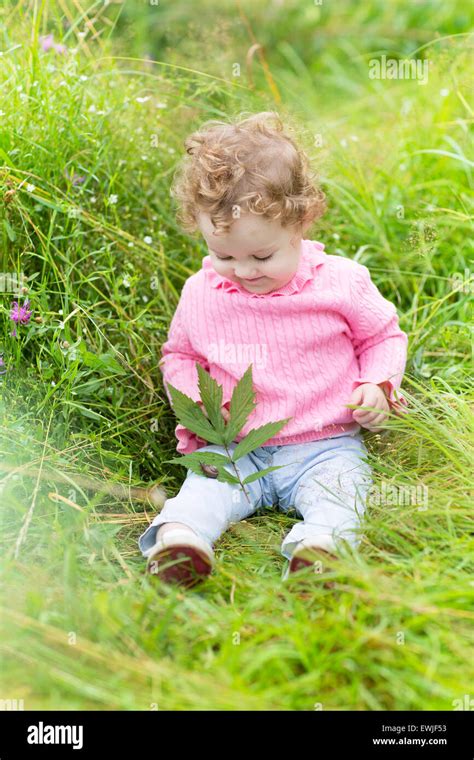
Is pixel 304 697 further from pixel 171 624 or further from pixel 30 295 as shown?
pixel 30 295

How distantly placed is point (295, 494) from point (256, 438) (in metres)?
0.21

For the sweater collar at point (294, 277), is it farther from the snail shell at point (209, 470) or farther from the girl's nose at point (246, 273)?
the snail shell at point (209, 470)

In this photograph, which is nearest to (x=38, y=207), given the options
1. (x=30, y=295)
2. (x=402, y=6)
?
(x=30, y=295)

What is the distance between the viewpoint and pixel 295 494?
208 cm

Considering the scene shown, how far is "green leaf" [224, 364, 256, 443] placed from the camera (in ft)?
6.37

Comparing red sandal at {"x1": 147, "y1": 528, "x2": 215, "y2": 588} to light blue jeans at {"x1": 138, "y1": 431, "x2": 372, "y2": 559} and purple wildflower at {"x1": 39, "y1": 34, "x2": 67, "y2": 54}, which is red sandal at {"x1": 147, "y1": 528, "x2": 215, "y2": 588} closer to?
light blue jeans at {"x1": 138, "y1": 431, "x2": 372, "y2": 559}

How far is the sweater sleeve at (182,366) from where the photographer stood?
216 centimetres

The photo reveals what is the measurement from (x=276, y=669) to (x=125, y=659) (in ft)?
Answer: 0.87

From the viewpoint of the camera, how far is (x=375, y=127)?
11.2 feet
